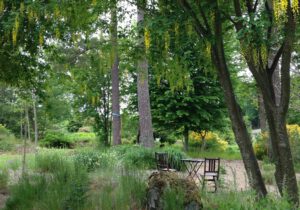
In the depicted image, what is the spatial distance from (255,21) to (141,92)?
9.72 m

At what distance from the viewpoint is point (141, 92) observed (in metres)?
13.1

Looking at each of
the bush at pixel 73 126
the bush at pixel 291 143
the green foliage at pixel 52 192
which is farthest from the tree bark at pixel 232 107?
the bush at pixel 73 126

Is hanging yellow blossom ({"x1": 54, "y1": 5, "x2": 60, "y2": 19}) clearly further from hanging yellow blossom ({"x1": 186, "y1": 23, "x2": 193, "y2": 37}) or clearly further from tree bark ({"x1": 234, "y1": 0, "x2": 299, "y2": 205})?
tree bark ({"x1": 234, "y1": 0, "x2": 299, "y2": 205})

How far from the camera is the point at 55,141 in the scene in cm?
2139

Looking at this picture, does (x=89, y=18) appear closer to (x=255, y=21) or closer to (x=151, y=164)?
(x=255, y=21)

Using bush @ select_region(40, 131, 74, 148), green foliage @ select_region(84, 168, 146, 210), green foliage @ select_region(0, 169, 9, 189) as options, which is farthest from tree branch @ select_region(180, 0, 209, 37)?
bush @ select_region(40, 131, 74, 148)

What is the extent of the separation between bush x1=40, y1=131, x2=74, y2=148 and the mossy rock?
16501 mm

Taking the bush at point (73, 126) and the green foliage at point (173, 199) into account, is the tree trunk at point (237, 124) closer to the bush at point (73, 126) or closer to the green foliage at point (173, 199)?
the green foliage at point (173, 199)

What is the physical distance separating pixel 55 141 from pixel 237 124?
17.6m

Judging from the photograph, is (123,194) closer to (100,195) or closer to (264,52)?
(100,195)

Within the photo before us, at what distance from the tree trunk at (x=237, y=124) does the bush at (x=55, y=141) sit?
16.7 m

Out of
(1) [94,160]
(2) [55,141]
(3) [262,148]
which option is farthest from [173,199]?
(2) [55,141]

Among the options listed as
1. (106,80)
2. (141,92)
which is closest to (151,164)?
(141,92)

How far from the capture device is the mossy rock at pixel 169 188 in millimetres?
4430
